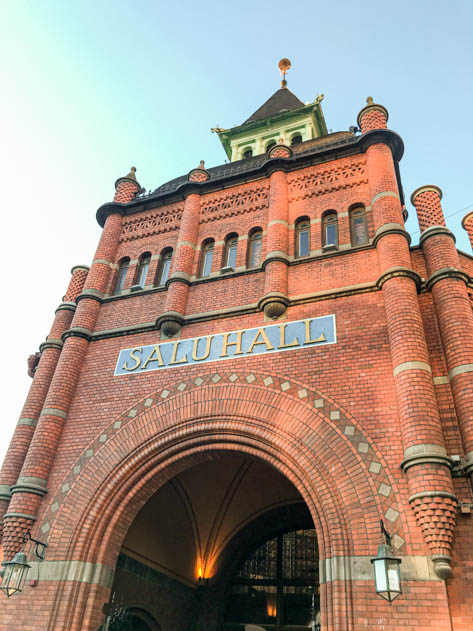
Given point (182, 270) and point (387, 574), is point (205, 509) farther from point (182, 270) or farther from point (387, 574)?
point (387, 574)

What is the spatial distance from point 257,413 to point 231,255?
15.6ft

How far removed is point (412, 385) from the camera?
26.5 ft

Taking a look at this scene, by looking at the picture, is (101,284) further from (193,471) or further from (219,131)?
(219,131)

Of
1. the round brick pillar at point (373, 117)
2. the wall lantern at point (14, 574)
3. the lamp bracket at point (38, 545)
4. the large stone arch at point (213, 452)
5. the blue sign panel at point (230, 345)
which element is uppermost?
the round brick pillar at point (373, 117)

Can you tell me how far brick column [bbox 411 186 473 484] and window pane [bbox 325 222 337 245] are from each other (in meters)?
1.81

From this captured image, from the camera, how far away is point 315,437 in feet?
27.8

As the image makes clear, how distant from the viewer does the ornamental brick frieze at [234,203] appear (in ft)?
42.5

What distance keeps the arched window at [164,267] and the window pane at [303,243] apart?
343 centimetres

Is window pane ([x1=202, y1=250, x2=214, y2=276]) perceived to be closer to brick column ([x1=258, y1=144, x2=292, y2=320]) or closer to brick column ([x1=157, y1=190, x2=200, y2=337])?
brick column ([x1=157, y1=190, x2=200, y2=337])

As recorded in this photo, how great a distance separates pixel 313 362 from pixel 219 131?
63.1 ft


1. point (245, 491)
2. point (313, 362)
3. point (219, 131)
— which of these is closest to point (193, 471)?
point (245, 491)

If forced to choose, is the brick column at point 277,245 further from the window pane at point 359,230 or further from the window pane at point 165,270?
the window pane at point 165,270

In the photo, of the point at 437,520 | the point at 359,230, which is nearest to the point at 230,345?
the point at 359,230

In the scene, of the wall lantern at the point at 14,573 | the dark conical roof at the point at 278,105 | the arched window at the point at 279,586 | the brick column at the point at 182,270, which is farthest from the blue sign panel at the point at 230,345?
the dark conical roof at the point at 278,105
